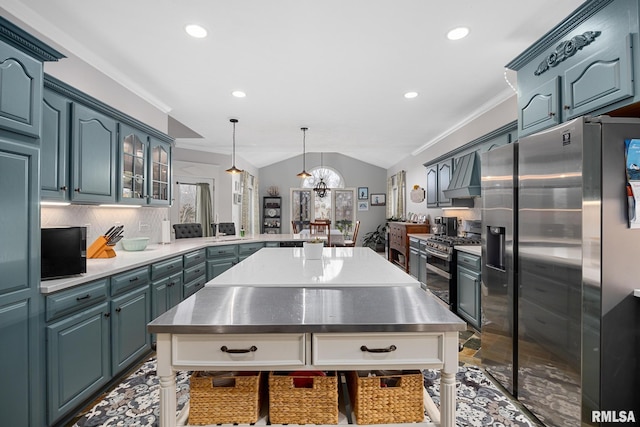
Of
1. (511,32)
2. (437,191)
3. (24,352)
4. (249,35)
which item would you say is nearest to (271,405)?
(24,352)

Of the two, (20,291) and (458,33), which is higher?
(458,33)

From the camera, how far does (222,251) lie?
429 cm

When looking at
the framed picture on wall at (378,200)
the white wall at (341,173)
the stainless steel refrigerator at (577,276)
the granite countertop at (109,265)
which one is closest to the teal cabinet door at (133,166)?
the granite countertop at (109,265)

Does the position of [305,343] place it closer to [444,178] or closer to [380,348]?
[380,348]

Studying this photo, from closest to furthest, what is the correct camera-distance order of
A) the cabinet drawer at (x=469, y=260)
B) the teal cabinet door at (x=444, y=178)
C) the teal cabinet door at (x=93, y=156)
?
the teal cabinet door at (x=93, y=156) < the cabinet drawer at (x=469, y=260) < the teal cabinet door at (x=444, y=178)

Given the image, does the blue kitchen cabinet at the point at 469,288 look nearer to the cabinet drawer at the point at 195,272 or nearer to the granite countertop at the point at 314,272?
the granite countertop at the point at 314,272

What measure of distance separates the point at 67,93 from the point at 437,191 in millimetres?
4982

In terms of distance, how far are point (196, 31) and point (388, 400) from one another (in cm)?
270

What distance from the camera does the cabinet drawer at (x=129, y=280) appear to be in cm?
221

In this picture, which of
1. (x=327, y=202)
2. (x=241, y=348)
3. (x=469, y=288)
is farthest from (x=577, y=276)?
(x=327, y=202)

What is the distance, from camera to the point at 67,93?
222 cm

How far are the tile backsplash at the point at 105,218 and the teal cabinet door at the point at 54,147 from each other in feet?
0.74

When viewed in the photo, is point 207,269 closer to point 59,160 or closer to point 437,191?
point 59,160

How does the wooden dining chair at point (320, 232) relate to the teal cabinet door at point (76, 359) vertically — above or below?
above
